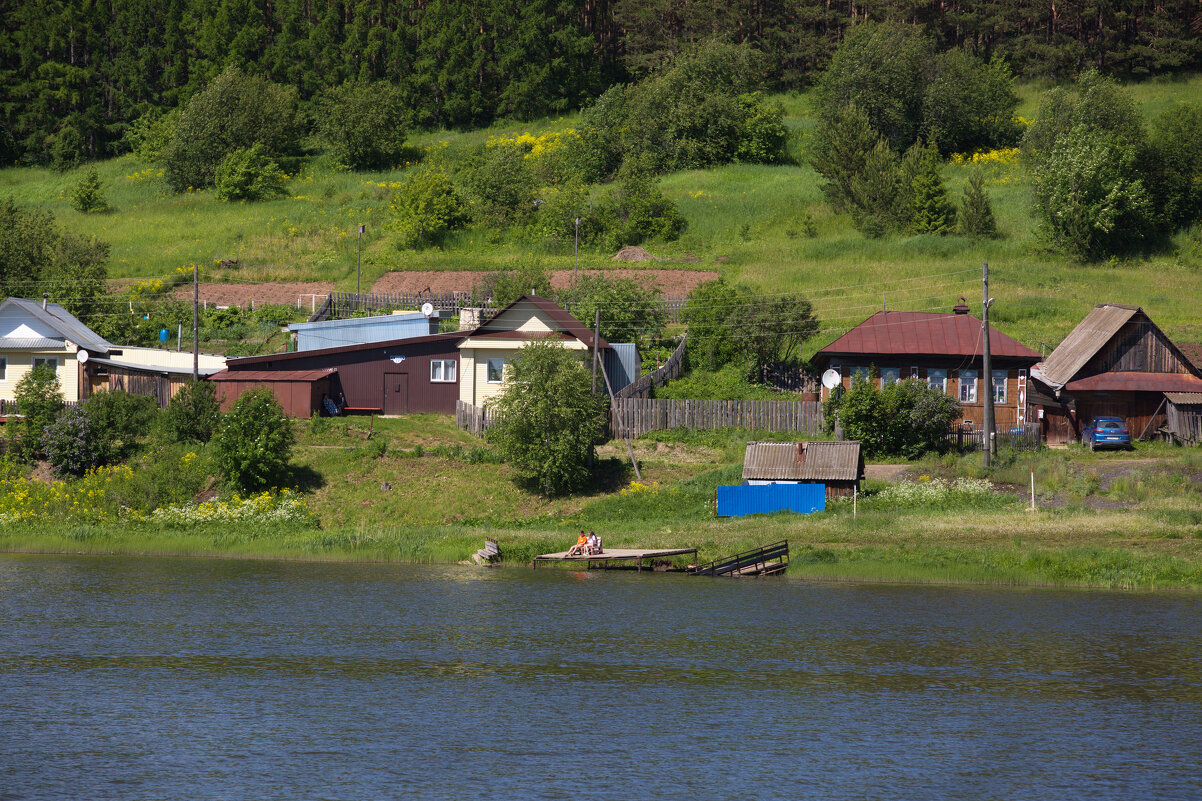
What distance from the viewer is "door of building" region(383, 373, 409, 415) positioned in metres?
60.2

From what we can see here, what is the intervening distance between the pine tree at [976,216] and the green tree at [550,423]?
50.6m

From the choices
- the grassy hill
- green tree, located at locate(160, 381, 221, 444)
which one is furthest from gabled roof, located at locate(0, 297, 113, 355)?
the grassy hill

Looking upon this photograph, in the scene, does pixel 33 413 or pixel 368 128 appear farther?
pixel 368 128

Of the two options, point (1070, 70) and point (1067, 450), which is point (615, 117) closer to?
point (1070, 70)

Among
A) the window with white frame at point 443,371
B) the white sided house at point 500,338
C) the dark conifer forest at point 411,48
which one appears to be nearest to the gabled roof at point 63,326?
the window with white frame at point 443,371

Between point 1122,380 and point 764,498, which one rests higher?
point 1122,380

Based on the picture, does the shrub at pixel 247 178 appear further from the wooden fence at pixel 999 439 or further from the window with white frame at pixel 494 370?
the wooden fence at pixel 999 439

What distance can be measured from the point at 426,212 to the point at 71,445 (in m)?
49.2

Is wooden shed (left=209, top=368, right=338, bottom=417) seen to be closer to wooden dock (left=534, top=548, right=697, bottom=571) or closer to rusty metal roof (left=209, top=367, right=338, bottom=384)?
rusty metal roof (left=209, top=367, right=338, bottom=384)

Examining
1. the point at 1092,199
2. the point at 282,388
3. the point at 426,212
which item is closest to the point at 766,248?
the point at 1092,199

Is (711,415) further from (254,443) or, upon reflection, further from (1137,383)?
(254,443)

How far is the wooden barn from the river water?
22.8 m

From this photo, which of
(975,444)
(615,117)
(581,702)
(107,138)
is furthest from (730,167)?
(581,702)

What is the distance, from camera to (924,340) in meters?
58.7
